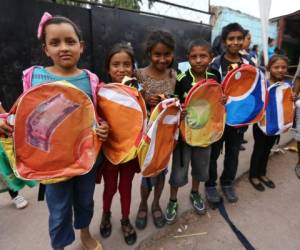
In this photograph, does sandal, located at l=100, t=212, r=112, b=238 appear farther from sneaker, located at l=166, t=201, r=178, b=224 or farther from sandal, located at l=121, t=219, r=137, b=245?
sneaker, located at l=166, t=201, r=178, b=224

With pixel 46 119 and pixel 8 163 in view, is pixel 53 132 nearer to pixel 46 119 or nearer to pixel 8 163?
pixel 46 119

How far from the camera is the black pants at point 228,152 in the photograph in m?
2.39

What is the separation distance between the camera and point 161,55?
185 centimetres

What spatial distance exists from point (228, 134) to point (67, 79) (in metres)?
1.53

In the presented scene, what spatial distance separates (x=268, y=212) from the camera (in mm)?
2451

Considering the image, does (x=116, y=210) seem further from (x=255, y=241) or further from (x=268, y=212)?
(x=268, y=212)

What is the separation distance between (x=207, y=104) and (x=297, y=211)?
4.64 feet

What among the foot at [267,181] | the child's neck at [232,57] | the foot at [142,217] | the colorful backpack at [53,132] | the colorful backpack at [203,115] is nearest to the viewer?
the colorful backpack at [53,132]

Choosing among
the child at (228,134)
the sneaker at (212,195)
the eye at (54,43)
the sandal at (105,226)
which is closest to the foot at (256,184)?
the child at (228,134)

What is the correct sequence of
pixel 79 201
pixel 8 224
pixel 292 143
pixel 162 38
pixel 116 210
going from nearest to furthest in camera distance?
pixel 79 201 < pixel 162 38 < pixel 8 224 < pixel 116 210 < pixel 292 143

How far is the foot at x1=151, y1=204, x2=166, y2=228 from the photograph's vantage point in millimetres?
2181

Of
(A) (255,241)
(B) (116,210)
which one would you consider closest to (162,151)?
(B) (116,210)

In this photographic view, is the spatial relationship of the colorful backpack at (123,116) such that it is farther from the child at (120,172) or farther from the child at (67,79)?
the child at (120,172)

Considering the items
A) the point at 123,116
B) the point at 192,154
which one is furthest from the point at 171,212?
the point at 123,116
